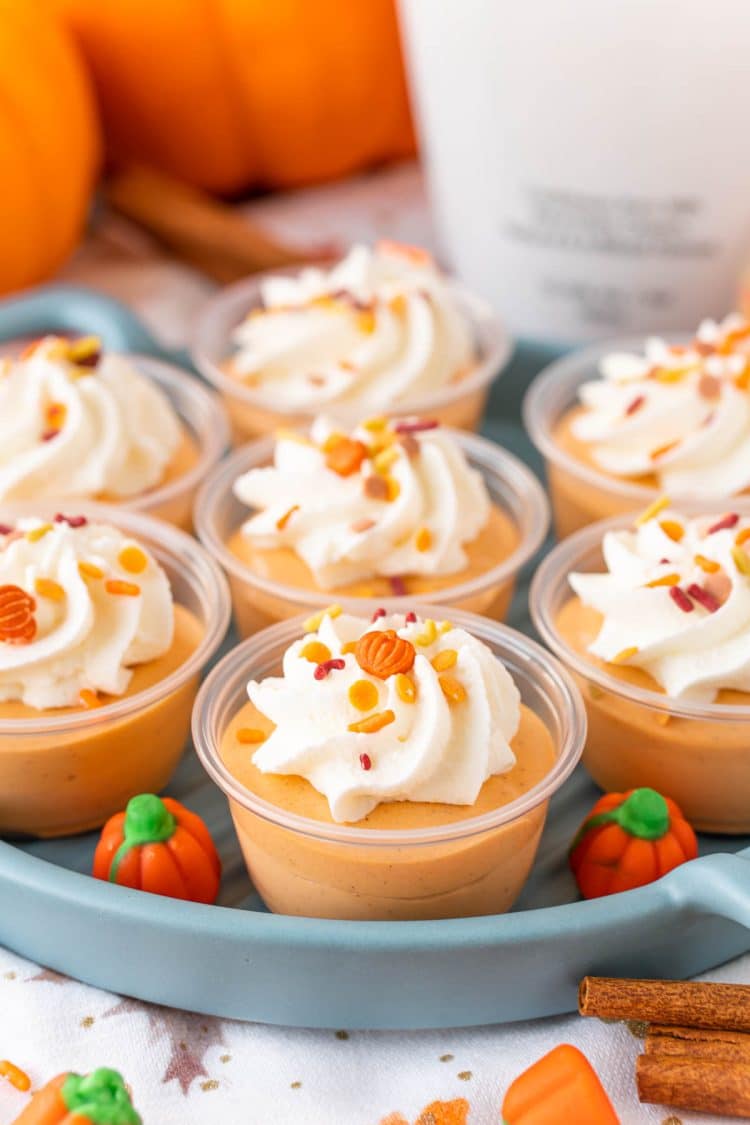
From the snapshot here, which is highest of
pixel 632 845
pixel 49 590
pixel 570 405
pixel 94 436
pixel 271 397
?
pixel 49 590

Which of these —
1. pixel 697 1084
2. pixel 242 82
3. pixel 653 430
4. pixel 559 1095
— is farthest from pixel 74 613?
pixel 242 82

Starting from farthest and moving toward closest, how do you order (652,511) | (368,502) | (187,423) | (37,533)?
(187,423) → (368,502) → (652,511) → (37,533)

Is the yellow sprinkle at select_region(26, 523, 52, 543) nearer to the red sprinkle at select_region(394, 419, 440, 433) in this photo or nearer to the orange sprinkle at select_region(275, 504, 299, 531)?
the orange sprinkle at select_region(275, 504, 299, 531)

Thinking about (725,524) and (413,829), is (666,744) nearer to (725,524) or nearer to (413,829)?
(725,524)

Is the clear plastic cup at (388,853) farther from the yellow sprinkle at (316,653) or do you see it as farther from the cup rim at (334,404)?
the cup rim at (334,404)

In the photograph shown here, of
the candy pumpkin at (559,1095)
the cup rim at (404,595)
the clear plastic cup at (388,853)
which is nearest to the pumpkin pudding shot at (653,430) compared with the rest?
the cup rim at (404,595)

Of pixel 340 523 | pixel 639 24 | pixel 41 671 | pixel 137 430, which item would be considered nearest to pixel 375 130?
pixel 639 24
